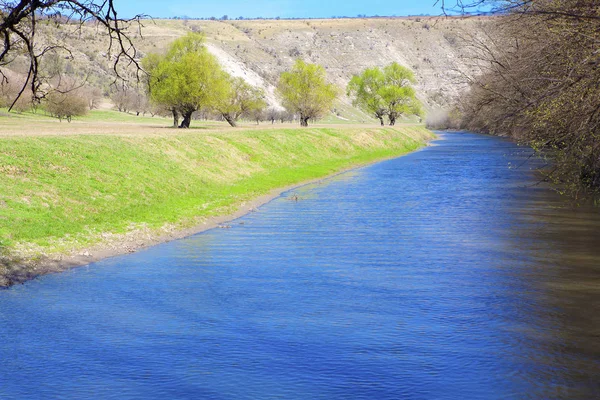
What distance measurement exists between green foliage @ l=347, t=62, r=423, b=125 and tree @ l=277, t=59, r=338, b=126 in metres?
27.9

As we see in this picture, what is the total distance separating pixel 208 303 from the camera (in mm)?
16609

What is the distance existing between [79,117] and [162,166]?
61.3m

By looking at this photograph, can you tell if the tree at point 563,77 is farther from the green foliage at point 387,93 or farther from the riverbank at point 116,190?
the green foliage at point 387,93

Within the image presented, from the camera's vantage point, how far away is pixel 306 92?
344ft

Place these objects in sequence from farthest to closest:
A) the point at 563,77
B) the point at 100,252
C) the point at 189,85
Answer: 1. the point at 189,85
2. the point at 100,252
3. the point at 563,77

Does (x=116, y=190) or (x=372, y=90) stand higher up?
(x=372, y=90)

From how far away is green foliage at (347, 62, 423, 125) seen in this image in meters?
133

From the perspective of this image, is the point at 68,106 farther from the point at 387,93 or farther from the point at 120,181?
the point at 387,93

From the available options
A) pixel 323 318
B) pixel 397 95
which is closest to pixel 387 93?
pixel 397 95

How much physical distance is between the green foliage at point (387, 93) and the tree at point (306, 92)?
91.5ft

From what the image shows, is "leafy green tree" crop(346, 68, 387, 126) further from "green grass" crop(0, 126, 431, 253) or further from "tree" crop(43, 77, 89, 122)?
"green grass" crop(0, 126, 431, 253)

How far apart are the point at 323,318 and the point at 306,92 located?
91220 millimetres

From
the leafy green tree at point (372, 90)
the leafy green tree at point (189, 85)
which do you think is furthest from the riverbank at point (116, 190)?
the leafy green tree at point (372, 90)

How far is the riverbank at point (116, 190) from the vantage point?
858 inches
